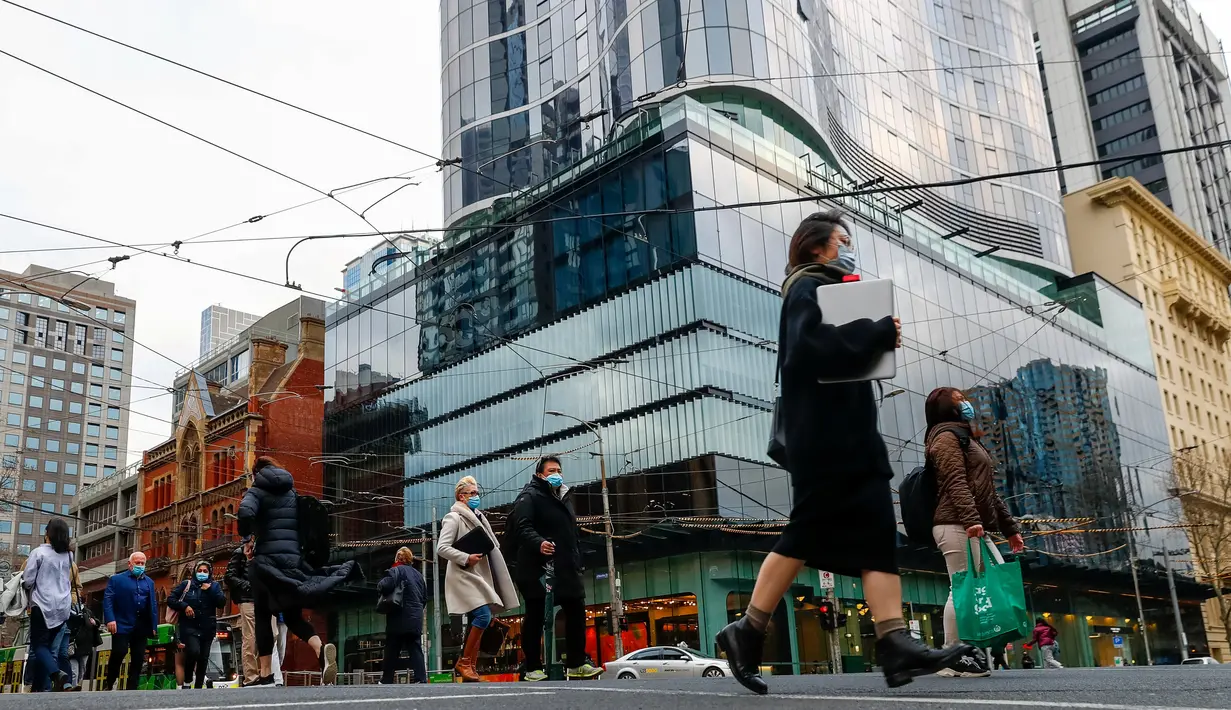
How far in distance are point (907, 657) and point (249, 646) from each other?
1132 cm

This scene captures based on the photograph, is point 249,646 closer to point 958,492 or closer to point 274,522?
point 274,522

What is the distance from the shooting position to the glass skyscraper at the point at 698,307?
36.7 m

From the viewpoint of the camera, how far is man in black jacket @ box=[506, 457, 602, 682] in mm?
8445

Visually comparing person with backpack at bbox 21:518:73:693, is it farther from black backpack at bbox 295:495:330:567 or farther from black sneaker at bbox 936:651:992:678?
black sneaker at bbox 936:651:992:678

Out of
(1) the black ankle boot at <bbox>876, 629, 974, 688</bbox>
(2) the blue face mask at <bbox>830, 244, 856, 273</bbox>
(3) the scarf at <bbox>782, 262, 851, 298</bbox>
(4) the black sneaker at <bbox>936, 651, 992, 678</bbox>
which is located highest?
(2) the blue face mask at <bbox>830, 244, 856, 273</bbox>

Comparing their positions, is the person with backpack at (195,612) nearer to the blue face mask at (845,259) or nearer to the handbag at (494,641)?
the blue face mask at (845,259)

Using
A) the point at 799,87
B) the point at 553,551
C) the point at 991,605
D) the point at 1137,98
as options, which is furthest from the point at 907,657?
the point at 1137,98

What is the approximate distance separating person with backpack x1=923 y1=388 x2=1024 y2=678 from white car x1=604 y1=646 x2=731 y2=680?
19405 millimetres

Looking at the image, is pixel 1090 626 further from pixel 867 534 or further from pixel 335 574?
pixel 867 534

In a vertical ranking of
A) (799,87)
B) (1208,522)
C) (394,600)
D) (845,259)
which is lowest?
(394,600)

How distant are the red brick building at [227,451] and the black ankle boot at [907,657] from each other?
5001cm

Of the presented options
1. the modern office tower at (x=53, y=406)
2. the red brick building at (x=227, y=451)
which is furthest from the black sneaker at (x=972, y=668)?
the modern office tower at (x=53, y=406)

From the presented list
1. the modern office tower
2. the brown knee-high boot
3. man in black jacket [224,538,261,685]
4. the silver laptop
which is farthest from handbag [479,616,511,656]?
the modern office tower

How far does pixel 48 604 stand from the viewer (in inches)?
406
